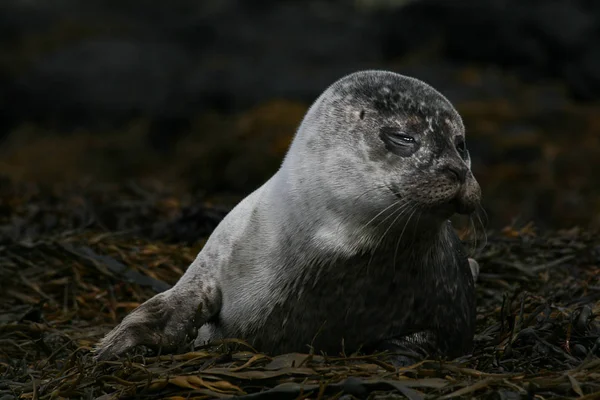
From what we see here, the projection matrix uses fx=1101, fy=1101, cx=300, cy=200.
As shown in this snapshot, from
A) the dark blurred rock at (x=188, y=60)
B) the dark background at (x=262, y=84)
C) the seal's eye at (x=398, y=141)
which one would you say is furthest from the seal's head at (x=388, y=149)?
the dark blurred rock at (x=188, y=60)

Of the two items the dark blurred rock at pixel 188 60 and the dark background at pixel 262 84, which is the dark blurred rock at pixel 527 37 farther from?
the dark blurred rock at pixel 188 60

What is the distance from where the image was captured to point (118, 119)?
612 inches

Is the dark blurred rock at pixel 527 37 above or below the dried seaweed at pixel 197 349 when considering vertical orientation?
above

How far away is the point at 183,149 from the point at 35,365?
875 centimetres

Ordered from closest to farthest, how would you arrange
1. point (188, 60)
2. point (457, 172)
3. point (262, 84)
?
point (457, 172), point (262, 84), point (188, 60)

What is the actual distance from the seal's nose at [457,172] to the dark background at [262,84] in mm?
5943

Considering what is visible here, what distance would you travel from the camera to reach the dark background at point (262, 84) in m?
11.5

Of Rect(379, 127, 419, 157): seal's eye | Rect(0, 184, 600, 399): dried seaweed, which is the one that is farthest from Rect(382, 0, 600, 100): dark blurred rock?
Rect(379, 127, 419, 157): seal's eye

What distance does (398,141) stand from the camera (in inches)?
172

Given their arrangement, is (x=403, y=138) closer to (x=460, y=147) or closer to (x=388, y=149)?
(x=388, y=149)

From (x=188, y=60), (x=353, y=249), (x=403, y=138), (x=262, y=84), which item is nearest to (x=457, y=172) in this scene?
(x=403, y=138)

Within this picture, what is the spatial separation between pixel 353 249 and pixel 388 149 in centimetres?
42

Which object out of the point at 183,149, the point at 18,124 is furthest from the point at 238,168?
the point at 18,124

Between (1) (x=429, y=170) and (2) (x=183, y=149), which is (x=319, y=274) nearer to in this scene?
(1) (x=429, y=170)
